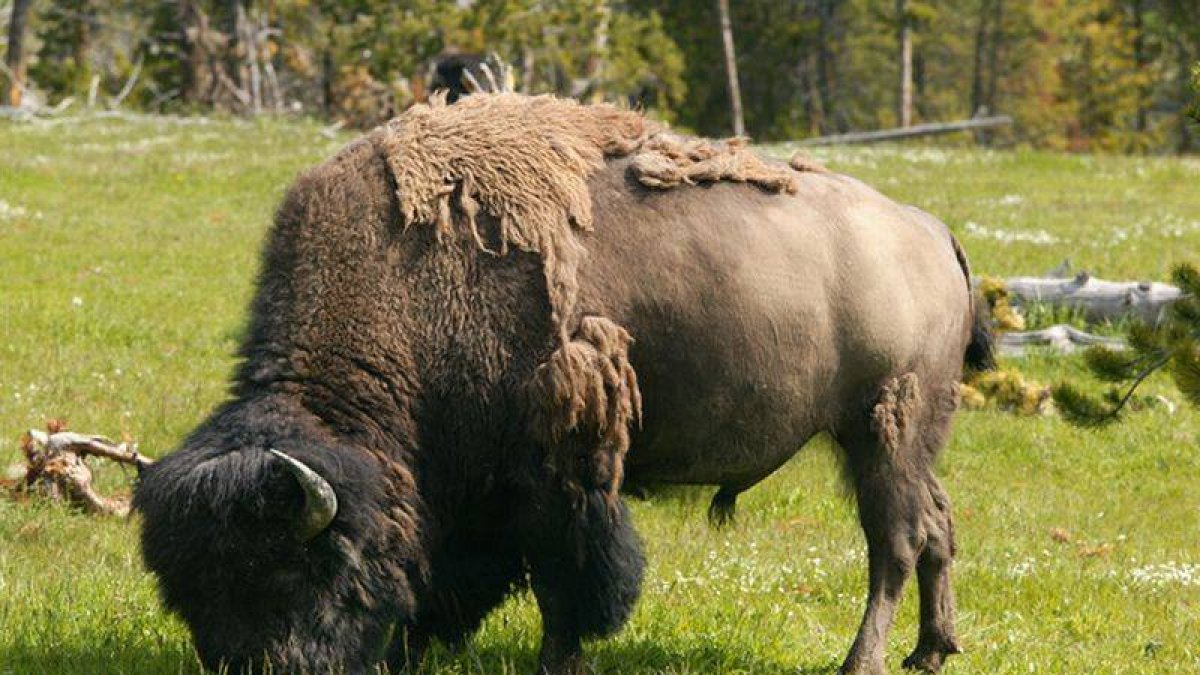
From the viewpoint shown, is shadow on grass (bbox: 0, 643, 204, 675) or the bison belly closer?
shadow on grass (bbox: 0, 643, 204, 675)

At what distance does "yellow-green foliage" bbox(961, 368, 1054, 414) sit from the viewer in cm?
1336

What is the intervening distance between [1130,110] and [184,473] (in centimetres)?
5619

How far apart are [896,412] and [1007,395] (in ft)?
22.8

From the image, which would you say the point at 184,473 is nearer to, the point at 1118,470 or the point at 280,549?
the point at 280,549

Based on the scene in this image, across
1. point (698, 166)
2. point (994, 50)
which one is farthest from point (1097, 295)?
point (994, 50)

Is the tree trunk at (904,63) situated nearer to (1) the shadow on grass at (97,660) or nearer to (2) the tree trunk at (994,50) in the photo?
(2) the tree trunk at (994,50)

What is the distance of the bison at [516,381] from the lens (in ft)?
19.1

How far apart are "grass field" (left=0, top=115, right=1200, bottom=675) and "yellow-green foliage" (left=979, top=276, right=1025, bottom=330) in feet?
1.61

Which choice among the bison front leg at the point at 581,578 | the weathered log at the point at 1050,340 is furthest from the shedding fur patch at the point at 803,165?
the weathered log at the point at 1050,340

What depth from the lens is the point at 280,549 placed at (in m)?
5.79

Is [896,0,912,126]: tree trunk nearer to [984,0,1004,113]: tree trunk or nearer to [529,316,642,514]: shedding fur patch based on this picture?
[984,0,1004,113]: tree trunk

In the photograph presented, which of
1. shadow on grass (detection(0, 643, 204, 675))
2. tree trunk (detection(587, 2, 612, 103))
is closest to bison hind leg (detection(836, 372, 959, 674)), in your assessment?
shadow on grass (detection(0, 643, 204, 675))

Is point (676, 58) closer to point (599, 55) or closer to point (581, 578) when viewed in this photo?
point (599, 55)

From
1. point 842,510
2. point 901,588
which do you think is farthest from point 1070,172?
point 901,588
